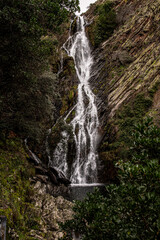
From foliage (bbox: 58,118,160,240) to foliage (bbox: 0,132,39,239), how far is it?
231cm

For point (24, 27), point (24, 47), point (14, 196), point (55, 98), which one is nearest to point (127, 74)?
point (55, 98)

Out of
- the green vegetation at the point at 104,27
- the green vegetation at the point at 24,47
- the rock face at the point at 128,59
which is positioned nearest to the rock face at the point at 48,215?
the green vegetation at the point at 24,47

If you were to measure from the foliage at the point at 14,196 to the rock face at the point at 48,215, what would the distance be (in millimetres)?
304

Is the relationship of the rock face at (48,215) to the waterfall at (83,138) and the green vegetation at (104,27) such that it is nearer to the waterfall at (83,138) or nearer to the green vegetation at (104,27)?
the waterfall at (83,138)

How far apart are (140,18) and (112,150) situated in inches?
858

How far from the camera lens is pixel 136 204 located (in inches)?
101

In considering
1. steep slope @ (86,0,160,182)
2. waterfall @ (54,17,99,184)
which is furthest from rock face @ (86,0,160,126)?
waterfall @ (54,17,99,184)

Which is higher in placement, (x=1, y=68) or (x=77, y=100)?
(x=77, y=100)

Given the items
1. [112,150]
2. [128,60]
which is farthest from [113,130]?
[128,60]

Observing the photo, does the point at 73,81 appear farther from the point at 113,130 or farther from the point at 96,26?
the point at 96,26

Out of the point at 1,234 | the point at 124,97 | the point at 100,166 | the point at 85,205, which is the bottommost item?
the point at 1,234

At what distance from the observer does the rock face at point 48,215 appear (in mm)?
5952

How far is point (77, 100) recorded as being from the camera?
74.1ft

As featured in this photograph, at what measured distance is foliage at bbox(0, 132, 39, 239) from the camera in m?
4.97
